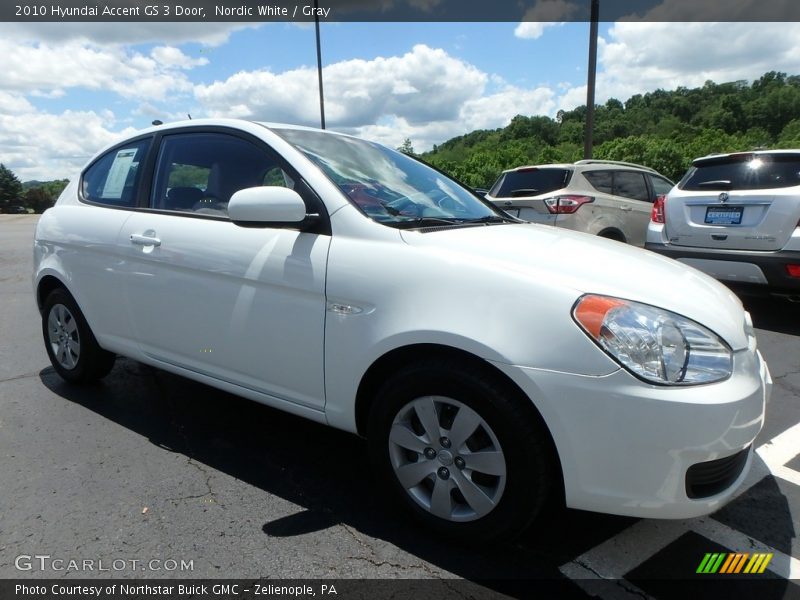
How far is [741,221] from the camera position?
5250mm

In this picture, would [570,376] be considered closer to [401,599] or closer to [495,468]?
[495,468]

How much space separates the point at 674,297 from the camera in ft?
6.84

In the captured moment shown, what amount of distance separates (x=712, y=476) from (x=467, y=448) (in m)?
0.83

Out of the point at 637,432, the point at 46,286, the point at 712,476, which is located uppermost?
the point at 46,286

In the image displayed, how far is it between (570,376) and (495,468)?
18.0 inches

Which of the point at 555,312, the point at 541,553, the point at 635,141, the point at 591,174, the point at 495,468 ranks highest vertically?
the point at 635,141

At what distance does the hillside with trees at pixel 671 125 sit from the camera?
4400cm

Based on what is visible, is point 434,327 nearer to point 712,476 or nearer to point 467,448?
point 467,448

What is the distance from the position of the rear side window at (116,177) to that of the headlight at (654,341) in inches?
108

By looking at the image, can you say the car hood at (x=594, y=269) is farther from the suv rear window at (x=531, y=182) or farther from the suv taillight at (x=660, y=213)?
the suv rear window at (x=531, y=182)

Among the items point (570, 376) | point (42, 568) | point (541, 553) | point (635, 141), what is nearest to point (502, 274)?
point (570, 376)

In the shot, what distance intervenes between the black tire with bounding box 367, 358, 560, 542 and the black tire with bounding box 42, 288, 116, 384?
2.37 meters

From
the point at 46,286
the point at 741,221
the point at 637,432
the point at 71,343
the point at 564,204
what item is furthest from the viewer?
the point at 564,204

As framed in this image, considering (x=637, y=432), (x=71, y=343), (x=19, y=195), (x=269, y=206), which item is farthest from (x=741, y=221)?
(x=19, y=195)
